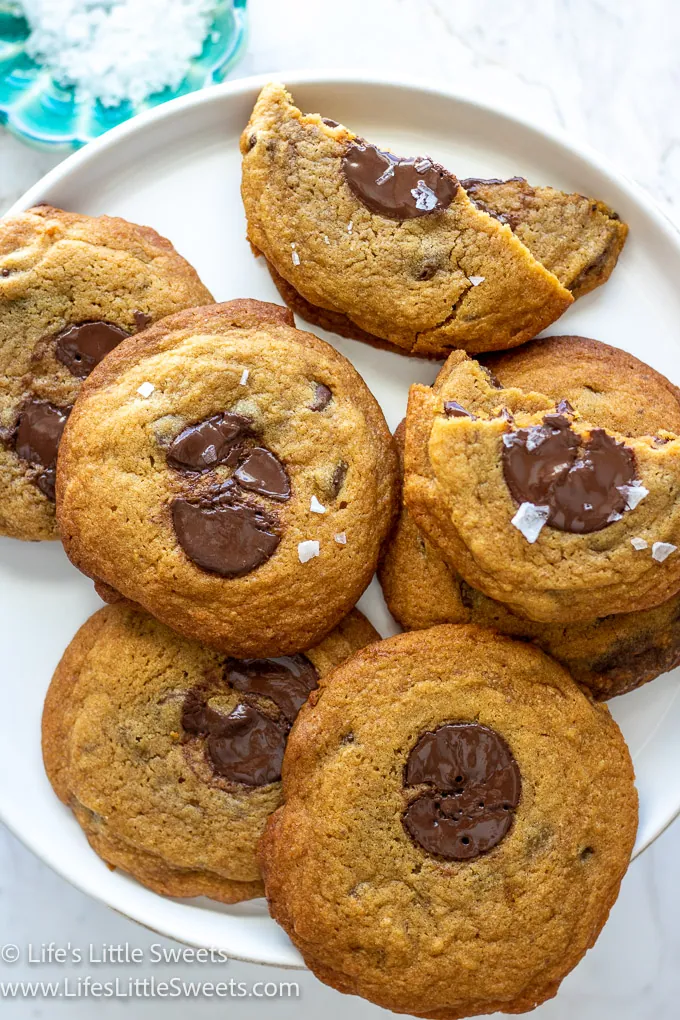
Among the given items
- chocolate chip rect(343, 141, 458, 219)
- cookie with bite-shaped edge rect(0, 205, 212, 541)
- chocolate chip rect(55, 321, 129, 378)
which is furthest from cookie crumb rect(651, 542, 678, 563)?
chocolate chip rect(55, 321, 129, 378)

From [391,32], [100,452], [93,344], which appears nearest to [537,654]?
[100,452]

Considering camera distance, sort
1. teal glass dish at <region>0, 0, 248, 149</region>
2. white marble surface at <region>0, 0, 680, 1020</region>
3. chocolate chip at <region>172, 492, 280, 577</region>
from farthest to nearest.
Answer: white marble surface at <region>0, 0, 680, 1020</region> → teal glass dish at <region>0, 0, 248, 149</region> → chocolate chip at <region>172, 492, 280, 577</region>

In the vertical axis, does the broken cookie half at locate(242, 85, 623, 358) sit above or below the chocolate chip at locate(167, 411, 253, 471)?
above

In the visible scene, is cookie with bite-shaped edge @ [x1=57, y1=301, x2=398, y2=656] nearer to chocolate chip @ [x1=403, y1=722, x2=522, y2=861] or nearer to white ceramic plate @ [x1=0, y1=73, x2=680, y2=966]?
white ceramic plate @ [x1=0, y1=73, x2=680, y2=966]

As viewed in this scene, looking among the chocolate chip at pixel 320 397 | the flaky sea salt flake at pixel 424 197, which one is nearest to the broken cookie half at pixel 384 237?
the flaky sea salt flake at pixel 424 197

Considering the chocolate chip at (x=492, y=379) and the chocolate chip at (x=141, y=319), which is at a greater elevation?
the chocolate chip at (x=492, y=379)

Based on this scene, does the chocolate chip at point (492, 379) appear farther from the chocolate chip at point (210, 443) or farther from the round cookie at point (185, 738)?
the round cookie at point (185, 738)

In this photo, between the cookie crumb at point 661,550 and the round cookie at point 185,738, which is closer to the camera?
the cookie crumb at point 661,550
